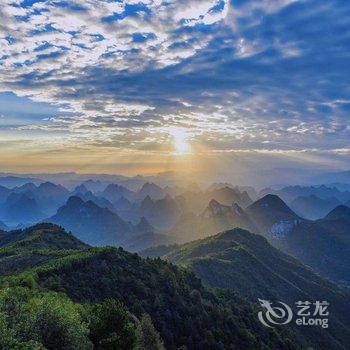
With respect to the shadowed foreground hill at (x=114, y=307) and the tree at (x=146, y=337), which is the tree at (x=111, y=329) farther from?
the tree at (x=146, y=337)

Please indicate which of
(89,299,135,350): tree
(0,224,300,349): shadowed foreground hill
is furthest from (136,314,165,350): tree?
(89,299,135,350): tree

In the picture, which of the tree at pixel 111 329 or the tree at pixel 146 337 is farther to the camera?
the tree at pixel 146 337

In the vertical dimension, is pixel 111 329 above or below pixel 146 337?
above

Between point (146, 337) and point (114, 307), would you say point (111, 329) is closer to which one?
point (114, 307)

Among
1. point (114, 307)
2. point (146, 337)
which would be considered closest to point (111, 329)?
point (114, 307)

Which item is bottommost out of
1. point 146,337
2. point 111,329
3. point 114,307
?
point 146,337

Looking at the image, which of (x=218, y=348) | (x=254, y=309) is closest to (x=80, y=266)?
(x=218, y=348)

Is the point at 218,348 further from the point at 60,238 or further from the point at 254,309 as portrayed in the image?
the point at 60,238

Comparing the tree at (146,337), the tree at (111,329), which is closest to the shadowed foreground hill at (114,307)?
the tree at (111,329)
